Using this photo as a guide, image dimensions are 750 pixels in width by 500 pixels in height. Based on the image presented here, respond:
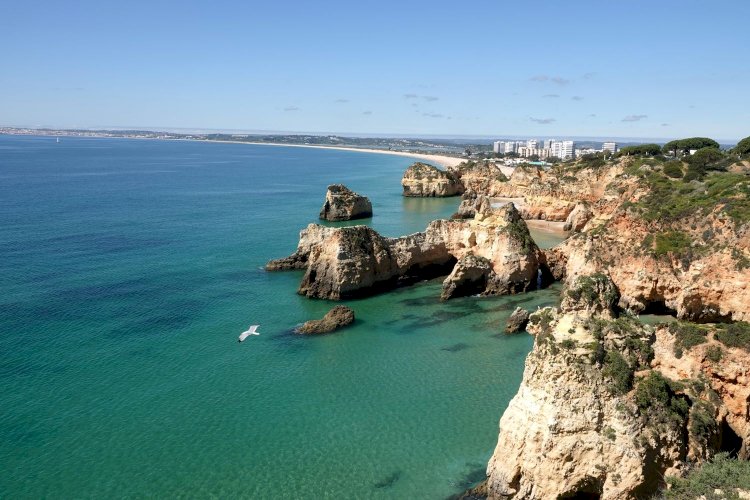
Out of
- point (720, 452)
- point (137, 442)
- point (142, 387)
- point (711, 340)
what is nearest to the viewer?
point (720, 452)

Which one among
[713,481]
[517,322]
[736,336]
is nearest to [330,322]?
[517,322]

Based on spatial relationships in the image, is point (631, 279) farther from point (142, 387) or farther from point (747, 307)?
point (142, 387)

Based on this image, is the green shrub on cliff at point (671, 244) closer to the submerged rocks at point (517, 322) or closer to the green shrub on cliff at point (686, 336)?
the submerged rocks at point (517, 322)

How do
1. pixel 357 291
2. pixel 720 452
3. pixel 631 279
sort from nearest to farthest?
pixel 720 452 → pixel 631 279 → pixel 357 291

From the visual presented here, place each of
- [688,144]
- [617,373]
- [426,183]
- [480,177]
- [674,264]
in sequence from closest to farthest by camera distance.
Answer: [617,373] → [674,264] → [688,144] → [426,183] → [480,177]

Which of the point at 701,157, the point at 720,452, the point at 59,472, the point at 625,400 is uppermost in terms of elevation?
the point at 701,157

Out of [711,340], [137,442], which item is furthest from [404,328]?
[711,340]

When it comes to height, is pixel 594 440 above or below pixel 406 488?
above

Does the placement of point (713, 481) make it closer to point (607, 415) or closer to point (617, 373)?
point (607, 415)
